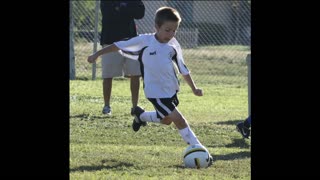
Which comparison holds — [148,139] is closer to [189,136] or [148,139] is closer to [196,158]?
[189,136]

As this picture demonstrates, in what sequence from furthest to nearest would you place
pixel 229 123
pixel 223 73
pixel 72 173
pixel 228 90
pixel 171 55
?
1. pixel 223 73
2. pixel 228 90
3. pixel 229 123
4. pixel 171 55
5. pixel 72 173

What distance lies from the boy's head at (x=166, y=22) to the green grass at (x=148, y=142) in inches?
43.1

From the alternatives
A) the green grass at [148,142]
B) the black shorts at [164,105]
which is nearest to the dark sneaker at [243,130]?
the green grass at [148,142]

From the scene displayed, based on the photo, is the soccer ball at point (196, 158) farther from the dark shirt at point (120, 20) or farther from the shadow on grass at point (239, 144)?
the dark shirt at point (120, 20)

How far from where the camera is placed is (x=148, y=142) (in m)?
7.86

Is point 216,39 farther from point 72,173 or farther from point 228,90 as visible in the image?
point 72,173

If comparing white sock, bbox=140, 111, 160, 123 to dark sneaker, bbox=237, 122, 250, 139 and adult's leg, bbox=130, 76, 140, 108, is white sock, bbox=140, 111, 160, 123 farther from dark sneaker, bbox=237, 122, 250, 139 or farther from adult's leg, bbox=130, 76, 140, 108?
adult's leg, bbox=130, 76, 140, 108

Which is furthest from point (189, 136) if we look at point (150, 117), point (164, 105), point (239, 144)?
point (239, 144)

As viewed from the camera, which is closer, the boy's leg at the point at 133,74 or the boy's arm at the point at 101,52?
the boy's arm at the point at 101,52

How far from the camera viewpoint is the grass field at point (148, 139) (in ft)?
20.4

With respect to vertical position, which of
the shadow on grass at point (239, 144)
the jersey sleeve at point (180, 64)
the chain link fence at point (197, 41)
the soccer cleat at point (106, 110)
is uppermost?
the jersey sleeve at point (180, 64)
